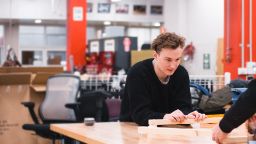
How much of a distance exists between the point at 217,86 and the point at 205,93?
70 cm

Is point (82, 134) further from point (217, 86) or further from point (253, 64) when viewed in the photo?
point (253, 64)

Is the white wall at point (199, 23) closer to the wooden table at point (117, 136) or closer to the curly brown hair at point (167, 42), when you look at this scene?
the wooden table at point (117, 136)

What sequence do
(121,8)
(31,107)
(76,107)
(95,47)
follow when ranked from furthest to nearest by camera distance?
(121,8)
(95,47)
(31,107)
(76,107)

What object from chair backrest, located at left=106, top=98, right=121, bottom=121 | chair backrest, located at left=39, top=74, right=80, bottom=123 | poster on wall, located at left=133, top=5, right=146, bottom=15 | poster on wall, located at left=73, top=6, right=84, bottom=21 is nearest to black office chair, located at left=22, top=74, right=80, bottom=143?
chair backrest, located at left=39, top=74, right=80, bottom=123

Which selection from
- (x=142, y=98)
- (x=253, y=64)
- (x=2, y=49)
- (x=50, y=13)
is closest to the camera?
(x=142, y=98)

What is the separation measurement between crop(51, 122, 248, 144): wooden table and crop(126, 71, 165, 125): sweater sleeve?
0.09 m

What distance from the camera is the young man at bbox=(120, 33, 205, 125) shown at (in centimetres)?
312

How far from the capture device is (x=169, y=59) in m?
3.12

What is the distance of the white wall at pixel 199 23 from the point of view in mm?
12523

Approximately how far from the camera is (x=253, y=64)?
7062 millimetres

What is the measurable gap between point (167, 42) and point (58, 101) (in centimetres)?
321

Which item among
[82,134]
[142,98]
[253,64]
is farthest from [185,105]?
[253,64]

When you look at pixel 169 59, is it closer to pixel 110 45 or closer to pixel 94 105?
pixel 94 105

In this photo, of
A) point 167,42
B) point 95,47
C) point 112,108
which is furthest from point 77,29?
point 167,42
